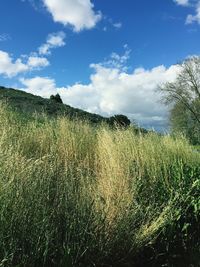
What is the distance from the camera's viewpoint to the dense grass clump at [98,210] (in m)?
5.05

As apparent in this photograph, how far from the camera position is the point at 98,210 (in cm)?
599

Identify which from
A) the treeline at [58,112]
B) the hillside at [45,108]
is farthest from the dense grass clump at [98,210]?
the hillside at [45,108]

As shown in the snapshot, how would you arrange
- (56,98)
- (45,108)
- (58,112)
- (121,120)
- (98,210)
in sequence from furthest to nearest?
(56,98) < (58,112) < (45,108) < (121,120) < (98,210)

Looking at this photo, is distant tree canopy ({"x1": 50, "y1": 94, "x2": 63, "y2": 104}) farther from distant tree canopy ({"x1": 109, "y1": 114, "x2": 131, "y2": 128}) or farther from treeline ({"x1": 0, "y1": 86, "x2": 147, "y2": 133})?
distant tree canopy ({"x1": 109, "y1": 114, "x2": 131, "y2": 128})

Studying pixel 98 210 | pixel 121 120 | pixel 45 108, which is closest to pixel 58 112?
pixel 45 108

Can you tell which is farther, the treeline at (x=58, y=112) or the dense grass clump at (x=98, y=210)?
the treeline at (x=58, y=112)

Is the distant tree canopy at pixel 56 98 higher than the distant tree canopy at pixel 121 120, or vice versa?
the distant tree canopy at pixel 56 98

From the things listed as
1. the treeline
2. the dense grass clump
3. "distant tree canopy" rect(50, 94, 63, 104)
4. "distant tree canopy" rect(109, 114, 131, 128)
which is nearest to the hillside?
the treeline

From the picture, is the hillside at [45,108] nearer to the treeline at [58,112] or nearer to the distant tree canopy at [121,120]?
the treeline at [58,112]

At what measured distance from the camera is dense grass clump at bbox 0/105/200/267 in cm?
505

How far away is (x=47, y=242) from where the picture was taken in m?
4.84

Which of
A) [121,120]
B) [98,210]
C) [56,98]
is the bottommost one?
[98,210]

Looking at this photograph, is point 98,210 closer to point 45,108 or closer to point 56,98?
point 45,108

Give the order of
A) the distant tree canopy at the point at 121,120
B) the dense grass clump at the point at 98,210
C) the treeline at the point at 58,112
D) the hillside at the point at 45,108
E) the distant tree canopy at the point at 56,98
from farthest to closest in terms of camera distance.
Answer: the distant tree canopy at the point at 56,98, the hillside at the point at 45,108, the distant tree canopy at the point at 121,120, the treeline at the point at 58,112, the dense grass clump at the point at 98,210
